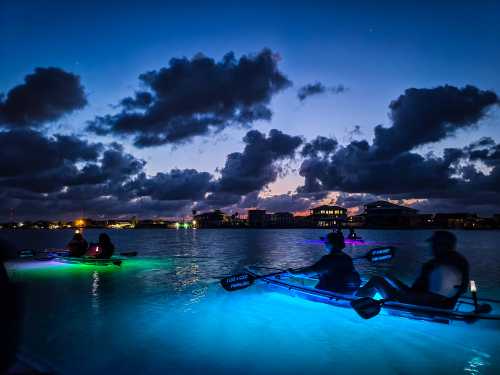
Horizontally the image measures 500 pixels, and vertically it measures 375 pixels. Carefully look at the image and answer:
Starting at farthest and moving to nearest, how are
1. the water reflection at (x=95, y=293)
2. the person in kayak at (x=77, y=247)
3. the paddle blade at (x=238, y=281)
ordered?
1. the person in kayak at (x=77, y=247)
2. the water reflection at (x=95, y=293)
3. the paddle blade at (x=238, y=281)

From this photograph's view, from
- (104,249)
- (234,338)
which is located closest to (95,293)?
(104,249)

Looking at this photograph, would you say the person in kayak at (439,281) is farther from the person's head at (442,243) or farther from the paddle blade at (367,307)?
the paddle blade at (367,307)

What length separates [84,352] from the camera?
993 cm

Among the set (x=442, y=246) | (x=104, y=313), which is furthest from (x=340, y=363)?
(x=104, y=313)

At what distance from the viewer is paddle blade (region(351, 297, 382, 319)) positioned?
10.1 metres

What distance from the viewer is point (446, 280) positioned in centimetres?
971

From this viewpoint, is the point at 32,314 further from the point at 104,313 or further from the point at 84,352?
the point at 84,352

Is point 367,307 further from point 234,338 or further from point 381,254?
point 381,254

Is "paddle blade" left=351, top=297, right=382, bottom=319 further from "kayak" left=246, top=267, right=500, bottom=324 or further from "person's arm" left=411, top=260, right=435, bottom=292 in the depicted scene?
"person's arm" left=411, top=260, right=435, bottom=292

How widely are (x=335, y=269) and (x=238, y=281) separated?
4158 millimetres

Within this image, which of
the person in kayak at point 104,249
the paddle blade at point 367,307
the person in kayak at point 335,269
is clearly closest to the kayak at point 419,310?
the person in kayak at point 335,269

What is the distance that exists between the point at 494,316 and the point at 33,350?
40.1 feet

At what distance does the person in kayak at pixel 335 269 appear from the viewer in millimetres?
11727

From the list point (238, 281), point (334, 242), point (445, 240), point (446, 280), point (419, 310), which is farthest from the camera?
point (238, 281)
